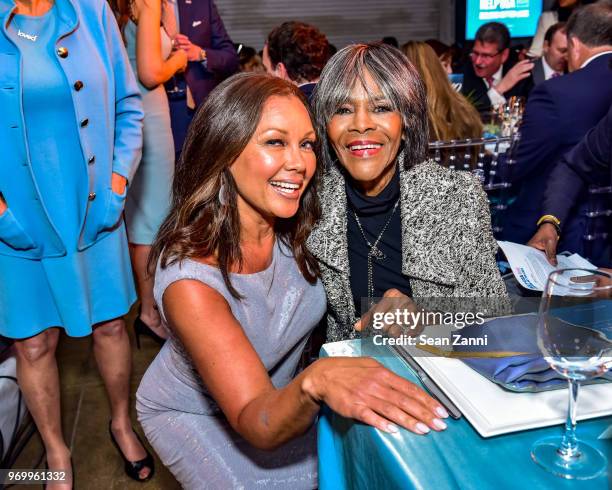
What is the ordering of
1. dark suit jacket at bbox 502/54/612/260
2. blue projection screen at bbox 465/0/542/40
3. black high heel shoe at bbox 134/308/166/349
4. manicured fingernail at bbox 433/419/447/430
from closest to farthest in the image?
1. manicured fingernail at bbox 433/419/447/430
2. dark suit jacket at bbox 502/54/612/260
3. black high heel shoe at bbox 134/308/166/349
4. blue projection screen at bbox 465/0/542/40

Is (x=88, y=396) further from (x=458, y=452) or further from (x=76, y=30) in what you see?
(x=458, y=452)

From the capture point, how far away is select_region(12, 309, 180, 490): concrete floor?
2.39 metres

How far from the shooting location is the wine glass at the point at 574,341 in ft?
3.00

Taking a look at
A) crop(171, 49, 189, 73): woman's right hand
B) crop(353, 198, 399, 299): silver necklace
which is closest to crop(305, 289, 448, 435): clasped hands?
crop(353, 198, 399, 299): silver necklace

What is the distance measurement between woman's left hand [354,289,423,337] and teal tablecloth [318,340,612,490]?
29 cm

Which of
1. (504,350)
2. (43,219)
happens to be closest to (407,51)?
(43,219)

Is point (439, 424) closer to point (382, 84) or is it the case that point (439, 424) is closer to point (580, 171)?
point (382, 84)

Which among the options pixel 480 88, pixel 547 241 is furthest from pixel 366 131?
pixel 480 88

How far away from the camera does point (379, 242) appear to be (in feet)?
6.07

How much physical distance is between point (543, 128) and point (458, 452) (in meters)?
A: 2.36

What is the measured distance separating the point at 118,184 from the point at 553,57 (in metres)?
3.86

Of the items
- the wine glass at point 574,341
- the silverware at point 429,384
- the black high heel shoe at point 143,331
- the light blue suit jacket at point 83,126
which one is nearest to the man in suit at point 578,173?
the silverware at point 429,384

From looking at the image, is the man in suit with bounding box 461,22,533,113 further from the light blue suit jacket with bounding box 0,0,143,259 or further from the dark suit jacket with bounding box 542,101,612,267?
the light blue suit jacket with bounding box 0,0,143,259

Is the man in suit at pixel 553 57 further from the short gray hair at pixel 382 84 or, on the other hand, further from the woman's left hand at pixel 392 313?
the woman's left hand at pixel 392 313
